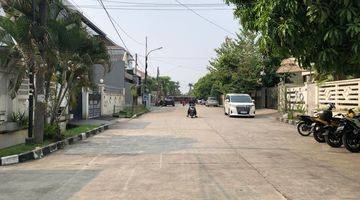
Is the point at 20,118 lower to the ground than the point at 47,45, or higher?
lower

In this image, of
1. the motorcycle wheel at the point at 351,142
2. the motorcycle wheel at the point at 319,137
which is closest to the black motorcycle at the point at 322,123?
the motorcycle wheel at the point at 319,137

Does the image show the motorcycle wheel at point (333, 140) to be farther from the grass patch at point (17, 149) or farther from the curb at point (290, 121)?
the curb at point (290, 121)

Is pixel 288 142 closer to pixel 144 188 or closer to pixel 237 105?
pixel 144 188

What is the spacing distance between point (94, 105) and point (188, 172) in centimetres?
2400

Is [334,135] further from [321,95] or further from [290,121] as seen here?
[290,121]

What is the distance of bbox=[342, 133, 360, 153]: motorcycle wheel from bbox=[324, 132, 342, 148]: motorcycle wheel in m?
1.09

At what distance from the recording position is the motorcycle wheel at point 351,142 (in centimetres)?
1395

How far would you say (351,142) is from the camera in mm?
14094

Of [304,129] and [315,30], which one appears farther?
[304,129]

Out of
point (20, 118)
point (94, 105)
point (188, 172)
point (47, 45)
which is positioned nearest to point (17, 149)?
point (47, 45)

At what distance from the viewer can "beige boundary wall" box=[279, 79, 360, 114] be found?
21766 millimetres

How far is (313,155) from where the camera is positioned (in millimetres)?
13336

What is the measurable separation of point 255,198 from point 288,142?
380 inches

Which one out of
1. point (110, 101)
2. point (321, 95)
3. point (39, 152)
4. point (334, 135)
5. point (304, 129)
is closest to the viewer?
point (39, 152)
